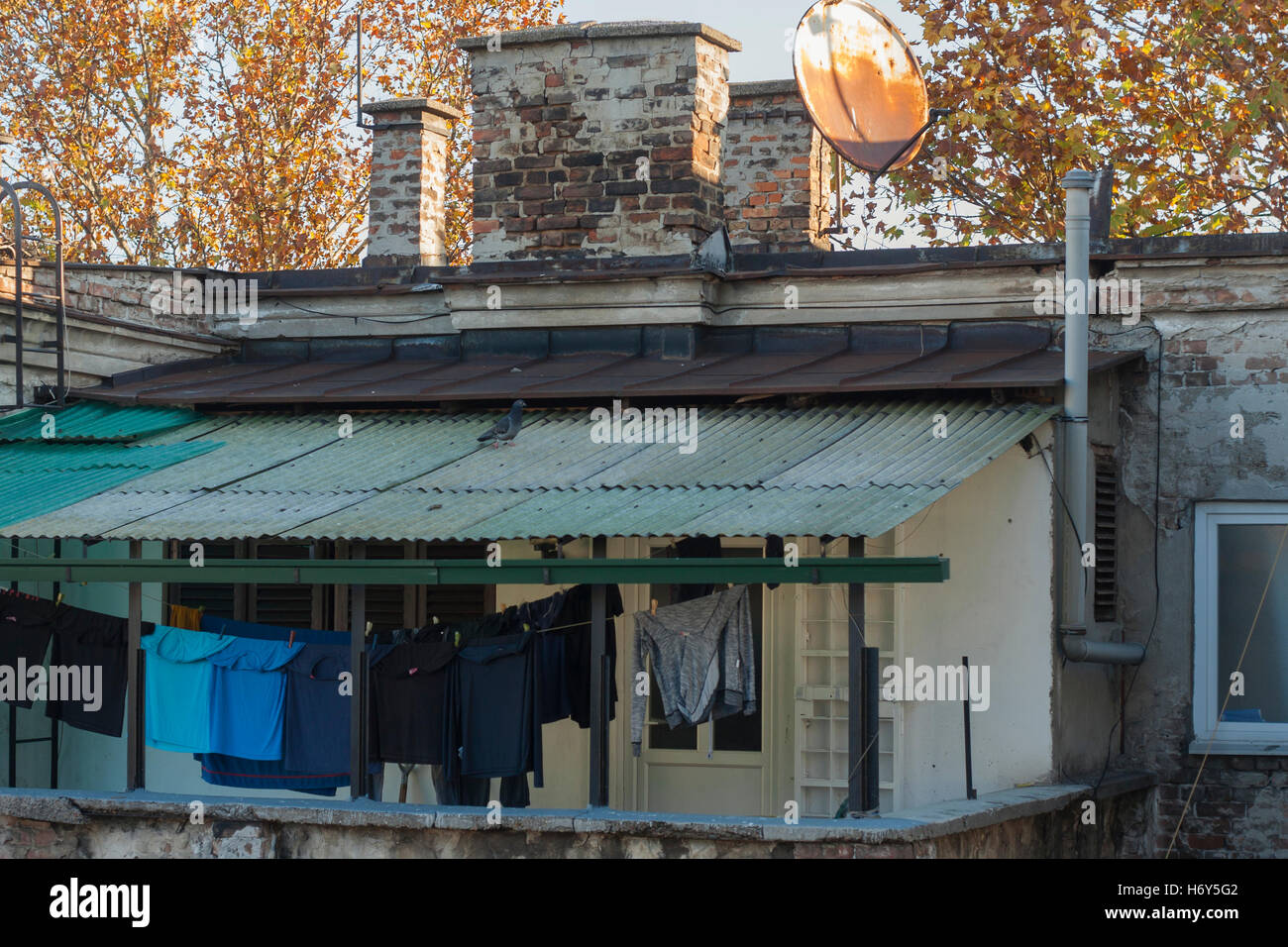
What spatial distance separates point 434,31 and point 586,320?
1575 cm

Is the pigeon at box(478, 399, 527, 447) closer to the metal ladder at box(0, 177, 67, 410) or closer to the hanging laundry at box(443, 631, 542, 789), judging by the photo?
the hanging laundry at box(443, 631, 542, 789)

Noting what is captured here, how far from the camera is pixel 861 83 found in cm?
1267

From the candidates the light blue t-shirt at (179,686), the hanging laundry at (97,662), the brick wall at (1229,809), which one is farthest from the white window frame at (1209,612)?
the hanging laundry at (97,662)

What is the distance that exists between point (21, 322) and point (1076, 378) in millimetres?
6998

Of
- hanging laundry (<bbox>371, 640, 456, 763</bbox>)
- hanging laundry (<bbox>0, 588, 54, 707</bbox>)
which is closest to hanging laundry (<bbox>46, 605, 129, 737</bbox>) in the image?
hanging laundry (<bbox>0, 588, 54, 707</bbox>)

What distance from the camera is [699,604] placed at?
10.0 m

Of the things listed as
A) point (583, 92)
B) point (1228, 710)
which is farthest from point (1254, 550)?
point (583, 92)

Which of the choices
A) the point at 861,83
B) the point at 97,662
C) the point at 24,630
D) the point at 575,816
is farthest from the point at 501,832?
the point at 861,83

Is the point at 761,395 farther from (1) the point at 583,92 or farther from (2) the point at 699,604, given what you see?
(1) the point at 583,92

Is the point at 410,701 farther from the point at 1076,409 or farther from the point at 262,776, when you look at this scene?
the point at 1076,409

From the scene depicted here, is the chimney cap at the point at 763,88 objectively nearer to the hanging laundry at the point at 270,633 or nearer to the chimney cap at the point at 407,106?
the chimney cap at the point at 407,106
